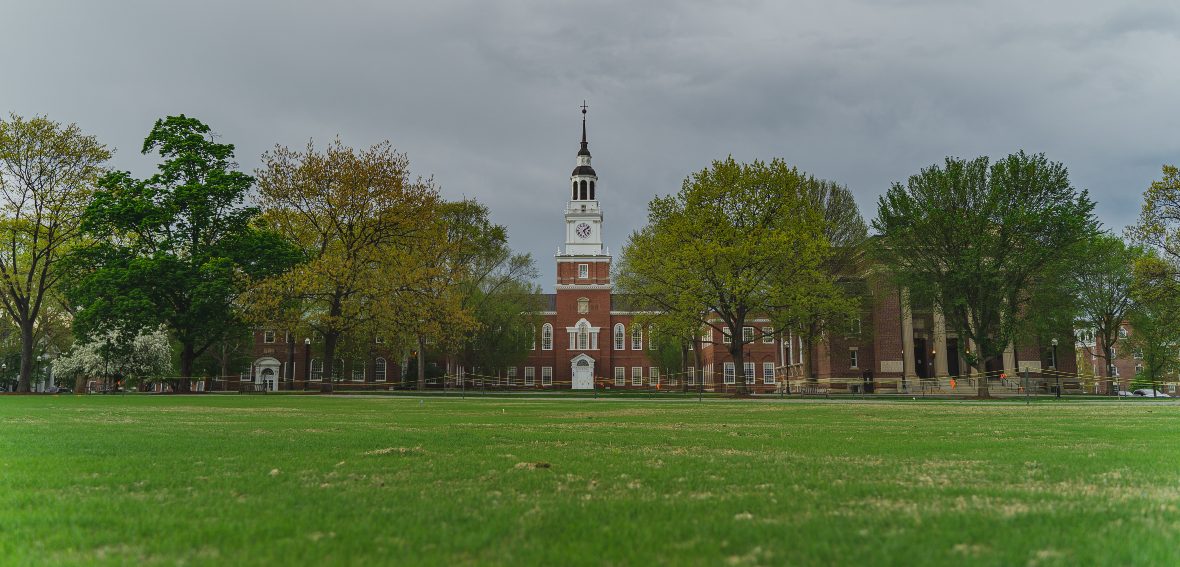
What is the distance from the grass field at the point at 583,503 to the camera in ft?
10.7

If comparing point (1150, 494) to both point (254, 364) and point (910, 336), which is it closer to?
point (910, 336)

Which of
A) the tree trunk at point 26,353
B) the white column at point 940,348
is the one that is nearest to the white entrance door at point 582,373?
the white column at point 940,348

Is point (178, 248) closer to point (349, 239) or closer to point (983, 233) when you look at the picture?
point (349, 239)

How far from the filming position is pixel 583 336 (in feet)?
251

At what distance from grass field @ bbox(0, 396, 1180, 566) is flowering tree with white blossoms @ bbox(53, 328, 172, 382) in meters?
43.0

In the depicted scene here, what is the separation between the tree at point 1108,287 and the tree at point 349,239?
36423mm

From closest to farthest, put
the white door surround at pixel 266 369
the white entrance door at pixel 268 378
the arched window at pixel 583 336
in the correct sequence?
1. the white entrance door at pixel 268 378
2. the white door surround at pixel 266 369
3. the arched window at pixel 583 336

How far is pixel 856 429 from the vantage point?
37.2 ft

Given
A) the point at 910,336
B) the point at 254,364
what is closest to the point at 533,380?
the point at 254,364

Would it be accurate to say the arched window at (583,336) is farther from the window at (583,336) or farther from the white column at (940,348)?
the white column at (940,348)

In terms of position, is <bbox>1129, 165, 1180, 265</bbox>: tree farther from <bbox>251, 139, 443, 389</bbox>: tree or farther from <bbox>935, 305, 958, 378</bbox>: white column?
<bbox>251, 139, 443, 389</bbox>: tree

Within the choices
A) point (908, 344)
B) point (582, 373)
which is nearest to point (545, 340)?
point (582, 373)

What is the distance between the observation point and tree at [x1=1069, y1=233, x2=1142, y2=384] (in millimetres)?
43250

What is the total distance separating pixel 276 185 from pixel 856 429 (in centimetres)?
3285
